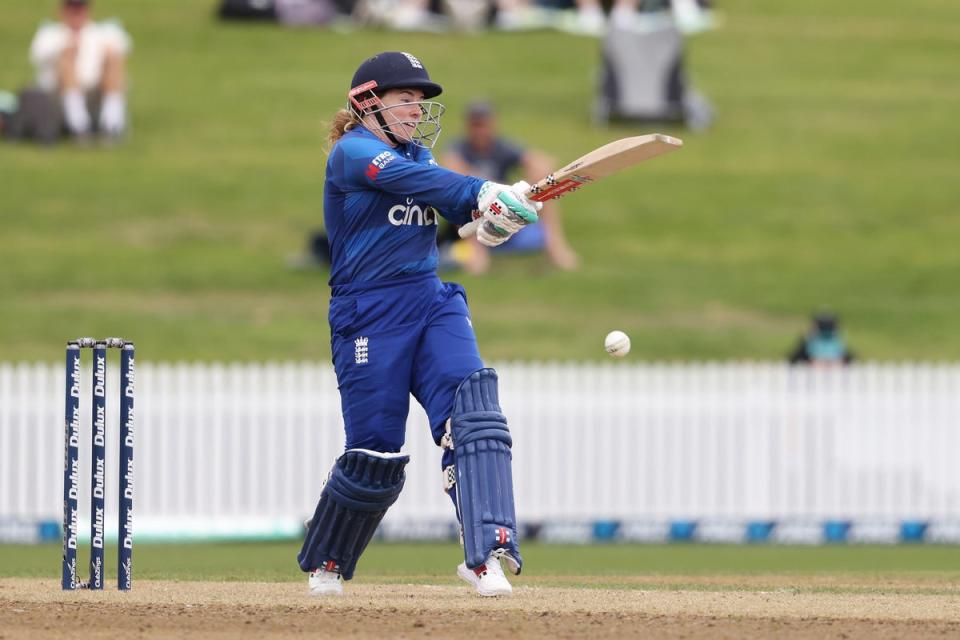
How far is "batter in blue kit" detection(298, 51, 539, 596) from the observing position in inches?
277

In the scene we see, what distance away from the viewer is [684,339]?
17531mm

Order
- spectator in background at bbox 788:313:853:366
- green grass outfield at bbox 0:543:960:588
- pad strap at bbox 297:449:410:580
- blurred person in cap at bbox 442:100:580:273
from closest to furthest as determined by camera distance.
A: pad strap at bbox 297:449:410:580 < green grass outfield at bbox 0:543:960:588 < spectator in background at bbox 788:313:853:366 < blurred person in cap at bbox 442:100:580:273

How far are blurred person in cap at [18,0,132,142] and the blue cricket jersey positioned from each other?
1366 centimetres

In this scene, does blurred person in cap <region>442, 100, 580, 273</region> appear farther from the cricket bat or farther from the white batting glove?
the cricket bat

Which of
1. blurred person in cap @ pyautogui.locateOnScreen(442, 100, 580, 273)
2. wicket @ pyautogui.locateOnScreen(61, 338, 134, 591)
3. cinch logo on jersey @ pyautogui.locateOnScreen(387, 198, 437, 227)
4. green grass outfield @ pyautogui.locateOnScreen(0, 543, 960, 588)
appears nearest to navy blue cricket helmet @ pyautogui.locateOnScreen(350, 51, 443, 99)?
cinch logo on jersey @ pyautogui.locateOnScreen(387, 198, 437, 227)

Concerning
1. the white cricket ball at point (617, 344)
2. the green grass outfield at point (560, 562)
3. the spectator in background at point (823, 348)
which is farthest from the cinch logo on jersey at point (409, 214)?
the spectator in background at point (823, 348)

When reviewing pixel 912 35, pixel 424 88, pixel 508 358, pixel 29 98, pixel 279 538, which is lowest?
pixel 279 538

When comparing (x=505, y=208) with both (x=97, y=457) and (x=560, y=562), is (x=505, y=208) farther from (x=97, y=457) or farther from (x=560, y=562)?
(x=560, y=562)

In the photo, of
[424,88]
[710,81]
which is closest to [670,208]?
[710,81]

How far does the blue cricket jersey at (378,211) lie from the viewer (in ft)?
23.2

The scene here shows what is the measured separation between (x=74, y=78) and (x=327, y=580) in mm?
14054

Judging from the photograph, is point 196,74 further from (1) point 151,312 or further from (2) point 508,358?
(2) point 508,358

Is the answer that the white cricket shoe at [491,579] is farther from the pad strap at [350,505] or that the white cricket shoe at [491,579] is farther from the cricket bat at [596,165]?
the cricket bat at [596,165]

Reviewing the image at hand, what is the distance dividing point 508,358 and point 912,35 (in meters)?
15.5
